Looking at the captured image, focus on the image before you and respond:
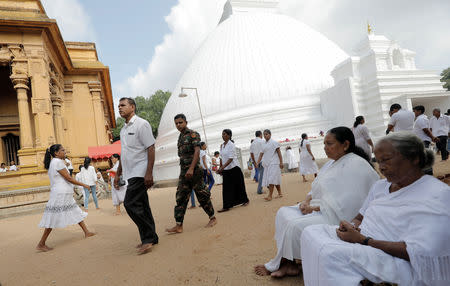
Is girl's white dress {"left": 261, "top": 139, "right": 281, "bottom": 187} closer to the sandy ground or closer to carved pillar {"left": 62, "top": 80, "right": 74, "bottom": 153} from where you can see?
the sandy ground

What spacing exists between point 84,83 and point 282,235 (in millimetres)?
18027

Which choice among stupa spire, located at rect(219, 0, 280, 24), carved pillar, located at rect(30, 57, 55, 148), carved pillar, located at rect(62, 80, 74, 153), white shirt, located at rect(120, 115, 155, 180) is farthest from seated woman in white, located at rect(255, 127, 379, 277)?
stupa spire, located at rect(219, 0, 280, 24)

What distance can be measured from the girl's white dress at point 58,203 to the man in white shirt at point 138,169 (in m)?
1.55

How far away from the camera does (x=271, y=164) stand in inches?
260

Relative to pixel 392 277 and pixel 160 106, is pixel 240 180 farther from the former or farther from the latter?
pixel 160 106

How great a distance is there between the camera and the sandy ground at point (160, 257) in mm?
2738

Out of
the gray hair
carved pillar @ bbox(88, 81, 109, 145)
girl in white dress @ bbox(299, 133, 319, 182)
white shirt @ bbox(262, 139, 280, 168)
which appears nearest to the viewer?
the gray hair

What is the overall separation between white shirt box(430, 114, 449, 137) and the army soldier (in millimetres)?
7080

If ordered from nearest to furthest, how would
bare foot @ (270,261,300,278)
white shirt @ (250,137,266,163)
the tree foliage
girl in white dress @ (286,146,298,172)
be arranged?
1. bare foot @ (270,261,300,278)
2. white shirt @ (250,137,266,163)
3. girl in white dress @ (286,146,298,172)
4. the tree foliage

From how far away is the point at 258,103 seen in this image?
62.6 feet

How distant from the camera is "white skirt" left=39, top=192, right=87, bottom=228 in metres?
4.54

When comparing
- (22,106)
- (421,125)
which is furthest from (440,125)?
(22,106)

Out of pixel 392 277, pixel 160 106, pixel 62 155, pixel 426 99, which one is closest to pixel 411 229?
Answer: pixel 392 277

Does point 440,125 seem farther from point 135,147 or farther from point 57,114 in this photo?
point 57,114
